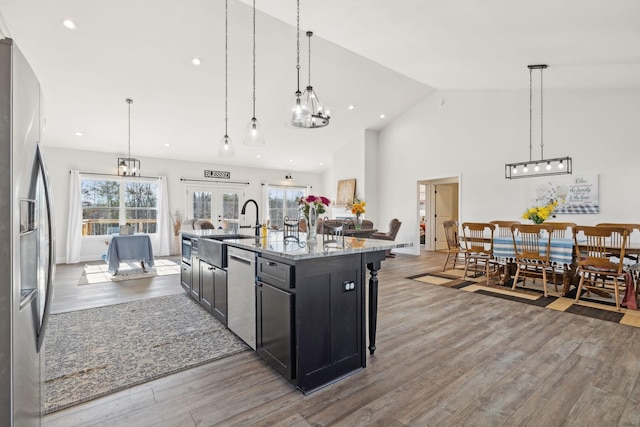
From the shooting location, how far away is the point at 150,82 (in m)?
5.18

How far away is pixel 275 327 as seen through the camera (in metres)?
2.18

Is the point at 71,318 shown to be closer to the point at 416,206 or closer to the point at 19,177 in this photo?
the point at 19,177

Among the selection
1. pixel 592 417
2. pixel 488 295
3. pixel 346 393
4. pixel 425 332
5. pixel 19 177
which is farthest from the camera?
pixel 488 295

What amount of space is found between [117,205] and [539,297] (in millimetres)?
8950

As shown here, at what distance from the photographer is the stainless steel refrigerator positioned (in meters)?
1.07

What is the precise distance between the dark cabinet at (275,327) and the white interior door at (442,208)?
8060mm

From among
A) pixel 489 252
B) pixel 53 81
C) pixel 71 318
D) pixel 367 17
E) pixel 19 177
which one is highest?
pixel 367 17

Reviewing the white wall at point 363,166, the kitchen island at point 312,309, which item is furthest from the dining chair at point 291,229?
the white wall at point 363,166

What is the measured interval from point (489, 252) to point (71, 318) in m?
5.75

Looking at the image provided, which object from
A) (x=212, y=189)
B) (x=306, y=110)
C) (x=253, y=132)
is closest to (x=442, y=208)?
(x=212, y=189)

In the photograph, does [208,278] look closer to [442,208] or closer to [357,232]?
[357,232]

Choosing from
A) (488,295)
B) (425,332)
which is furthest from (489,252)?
(425,332)

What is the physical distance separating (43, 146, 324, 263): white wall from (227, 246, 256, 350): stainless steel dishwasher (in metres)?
5.19

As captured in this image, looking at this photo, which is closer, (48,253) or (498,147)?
(48,253)
